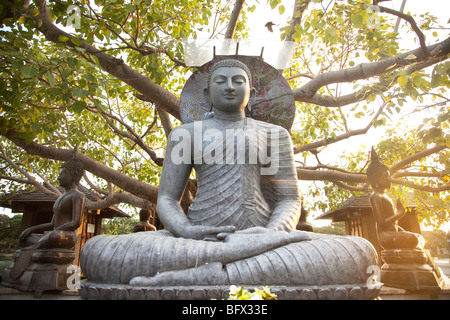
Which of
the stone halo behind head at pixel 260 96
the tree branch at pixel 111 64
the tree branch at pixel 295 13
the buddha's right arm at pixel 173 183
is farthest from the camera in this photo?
the tree branch at pixel 295 13

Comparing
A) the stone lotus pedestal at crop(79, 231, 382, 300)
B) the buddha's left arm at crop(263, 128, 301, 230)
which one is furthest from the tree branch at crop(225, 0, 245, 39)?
the stone lotus pedestal at crop(79, 231, 382, 300)

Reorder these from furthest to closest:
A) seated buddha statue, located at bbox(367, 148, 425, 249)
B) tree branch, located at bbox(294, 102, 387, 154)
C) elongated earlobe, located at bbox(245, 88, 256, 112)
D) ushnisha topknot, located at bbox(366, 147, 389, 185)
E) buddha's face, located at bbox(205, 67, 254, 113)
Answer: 1. tree branch, located at bbox(294, 102, 387, 154)
2. ushnisha topknot, located at bbox(366, 147, 389, 185)
3. seated buddha statue, located at bbox(367, 148, 425, 249)
4. elongated earlobe, located at bbox(245, 88, 256, 112)
5. buddha's face, located at bbox(205, 67, 254, 113)

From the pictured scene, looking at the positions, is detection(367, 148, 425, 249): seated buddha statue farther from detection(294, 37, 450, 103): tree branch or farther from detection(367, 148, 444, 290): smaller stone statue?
detection(294, 37, 450, 103): tree branch

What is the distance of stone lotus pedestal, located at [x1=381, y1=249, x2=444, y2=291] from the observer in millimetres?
3914

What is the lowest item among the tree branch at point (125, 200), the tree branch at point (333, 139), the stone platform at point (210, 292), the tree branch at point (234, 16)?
the stone platform at point (210, 292)

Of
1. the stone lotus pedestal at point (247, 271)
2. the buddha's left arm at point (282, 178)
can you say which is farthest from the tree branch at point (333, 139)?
the stone lotus pedestal at point (247, 271)

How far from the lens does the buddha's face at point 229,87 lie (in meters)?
3.15

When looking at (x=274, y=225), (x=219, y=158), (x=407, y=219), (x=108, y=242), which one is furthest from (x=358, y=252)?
(x=407, y=219)

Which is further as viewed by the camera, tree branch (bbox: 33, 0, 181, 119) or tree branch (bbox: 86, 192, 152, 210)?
tree branch (bbox: 86, 192, 152, 210)

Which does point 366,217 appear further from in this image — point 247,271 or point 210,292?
point 210,292

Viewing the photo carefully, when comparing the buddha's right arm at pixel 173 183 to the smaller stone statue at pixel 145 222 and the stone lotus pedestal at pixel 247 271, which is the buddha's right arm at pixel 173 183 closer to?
the stone lotus pedestal at pixel 247 271

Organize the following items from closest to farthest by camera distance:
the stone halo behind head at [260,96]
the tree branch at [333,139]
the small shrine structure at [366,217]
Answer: the stone halo behind head at [260,96] → the tree branch at [333,139] → the small shrine structure at [366,217]

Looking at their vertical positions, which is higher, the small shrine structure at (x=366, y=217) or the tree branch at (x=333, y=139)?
the tree branch at (x=333, y=139)
